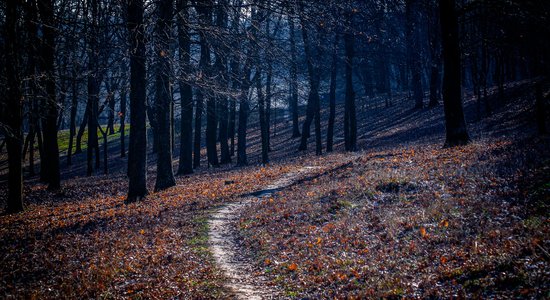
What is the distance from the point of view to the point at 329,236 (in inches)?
389

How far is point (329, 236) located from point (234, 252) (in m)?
2.18

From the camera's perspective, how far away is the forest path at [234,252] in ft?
25.8

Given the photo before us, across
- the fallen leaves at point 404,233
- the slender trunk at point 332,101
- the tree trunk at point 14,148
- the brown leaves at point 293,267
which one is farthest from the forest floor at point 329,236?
the slender trunk at point 332,101

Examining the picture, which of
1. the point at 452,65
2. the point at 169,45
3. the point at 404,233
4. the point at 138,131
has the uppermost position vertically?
the point at 169,45

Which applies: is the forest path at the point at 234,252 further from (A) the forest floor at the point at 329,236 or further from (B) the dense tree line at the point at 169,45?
(B) the dense tree line at the point at 169,45

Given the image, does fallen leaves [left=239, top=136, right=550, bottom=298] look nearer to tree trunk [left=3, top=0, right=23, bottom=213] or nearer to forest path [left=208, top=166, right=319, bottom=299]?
forest path [left=208, top=166, right=319, bottom=299]

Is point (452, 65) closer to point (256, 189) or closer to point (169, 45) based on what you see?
point (256, 189)

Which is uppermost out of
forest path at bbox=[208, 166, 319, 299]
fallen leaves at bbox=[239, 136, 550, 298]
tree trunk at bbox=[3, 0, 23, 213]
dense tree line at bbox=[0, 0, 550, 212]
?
dense tree line at bbox=[0, 0, 550, 212]

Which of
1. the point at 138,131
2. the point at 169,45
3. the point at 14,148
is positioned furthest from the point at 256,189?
the point at 14,148

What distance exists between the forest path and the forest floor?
0.07 meters

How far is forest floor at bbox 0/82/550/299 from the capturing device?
687 centimetres

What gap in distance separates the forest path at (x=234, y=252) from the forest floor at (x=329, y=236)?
0.21ft

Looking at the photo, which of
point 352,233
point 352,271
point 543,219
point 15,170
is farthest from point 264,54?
point 15,170

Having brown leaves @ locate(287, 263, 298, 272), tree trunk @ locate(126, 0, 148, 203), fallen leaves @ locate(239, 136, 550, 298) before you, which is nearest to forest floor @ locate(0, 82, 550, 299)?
fallen leaves @ locate(239, 136, 550, 298)
